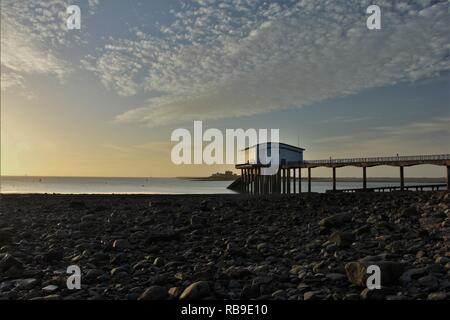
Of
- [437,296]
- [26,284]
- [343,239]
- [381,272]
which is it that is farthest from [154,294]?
[343,239]

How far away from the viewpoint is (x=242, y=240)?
10.5 meters

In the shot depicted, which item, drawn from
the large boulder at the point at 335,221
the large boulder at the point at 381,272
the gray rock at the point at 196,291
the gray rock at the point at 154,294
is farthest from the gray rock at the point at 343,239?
the gray rock at the point at 154,294

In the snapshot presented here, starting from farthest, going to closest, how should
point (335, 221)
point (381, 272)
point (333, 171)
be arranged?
point (333, 171)
point (335, 221)
point (381, 272)

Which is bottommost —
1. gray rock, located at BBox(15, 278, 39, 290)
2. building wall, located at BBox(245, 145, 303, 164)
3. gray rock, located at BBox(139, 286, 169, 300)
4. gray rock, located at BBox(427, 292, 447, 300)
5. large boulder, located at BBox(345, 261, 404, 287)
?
gray rock, located at BBox(15, 278, 39, 290)

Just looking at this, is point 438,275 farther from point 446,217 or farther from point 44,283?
point 44,283

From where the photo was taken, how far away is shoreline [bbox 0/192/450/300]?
6.22 m

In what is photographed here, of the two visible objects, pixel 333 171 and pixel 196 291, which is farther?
pixel 333 171

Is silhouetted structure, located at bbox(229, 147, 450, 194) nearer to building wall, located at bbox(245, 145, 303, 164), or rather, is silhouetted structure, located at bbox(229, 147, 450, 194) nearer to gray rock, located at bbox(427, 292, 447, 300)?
building wall, located at bbox(245, 145, 303, 164)

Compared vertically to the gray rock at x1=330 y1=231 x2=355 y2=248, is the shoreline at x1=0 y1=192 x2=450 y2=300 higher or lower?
lower

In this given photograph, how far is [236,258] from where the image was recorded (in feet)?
28.1

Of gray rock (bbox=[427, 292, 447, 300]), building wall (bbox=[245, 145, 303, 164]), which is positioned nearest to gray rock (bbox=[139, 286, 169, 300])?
gray rock (bbox=[427, 292, 447, 300])

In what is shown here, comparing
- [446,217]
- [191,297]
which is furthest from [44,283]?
[446,217]

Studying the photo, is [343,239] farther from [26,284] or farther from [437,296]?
[26,284]
